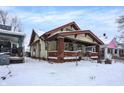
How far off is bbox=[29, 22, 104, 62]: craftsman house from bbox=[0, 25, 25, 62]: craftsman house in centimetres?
59

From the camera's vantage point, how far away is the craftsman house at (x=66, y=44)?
30.0 ft

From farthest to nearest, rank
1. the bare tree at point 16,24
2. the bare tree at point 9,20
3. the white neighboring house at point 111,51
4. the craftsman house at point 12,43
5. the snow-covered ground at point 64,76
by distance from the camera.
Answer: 1. the white neighboring house at point 111,51
2. the craftsman house at point 12,43
3. the bare tree at point 16,24
4. the bare tree at point 9,20
5. the snow-covered ground at point 64,76

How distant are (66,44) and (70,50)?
0.28 metres

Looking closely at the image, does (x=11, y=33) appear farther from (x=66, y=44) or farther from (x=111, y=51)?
(x=111, y=51)

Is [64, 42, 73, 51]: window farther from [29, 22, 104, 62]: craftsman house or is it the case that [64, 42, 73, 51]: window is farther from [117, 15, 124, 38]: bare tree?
[117, 15, 124, 38]: bare tree

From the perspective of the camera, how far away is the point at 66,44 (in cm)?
966

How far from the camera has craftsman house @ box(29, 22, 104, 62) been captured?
30.0 feet

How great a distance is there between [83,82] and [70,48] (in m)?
3.57

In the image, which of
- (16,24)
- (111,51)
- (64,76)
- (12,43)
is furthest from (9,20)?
(111,51)

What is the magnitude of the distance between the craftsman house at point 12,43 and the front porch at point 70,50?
4.07 feet

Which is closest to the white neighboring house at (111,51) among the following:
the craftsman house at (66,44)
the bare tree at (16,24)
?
the craftsman house at (66,44)

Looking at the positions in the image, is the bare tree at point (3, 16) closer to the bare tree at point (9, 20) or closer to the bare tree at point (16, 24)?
the bare tree at point (9, 20)

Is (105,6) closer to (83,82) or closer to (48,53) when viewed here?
(83,82)
